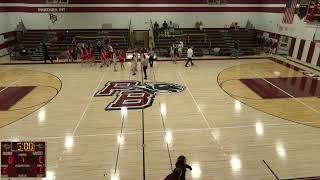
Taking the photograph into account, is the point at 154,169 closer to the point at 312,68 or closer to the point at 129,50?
the point at 312,68

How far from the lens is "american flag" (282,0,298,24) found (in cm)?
2151

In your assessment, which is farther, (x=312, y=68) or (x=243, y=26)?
(x=243, y=26)

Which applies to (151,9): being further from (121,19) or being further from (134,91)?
(134,91)

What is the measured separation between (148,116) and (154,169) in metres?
3.79

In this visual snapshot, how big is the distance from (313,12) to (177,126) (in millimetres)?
14083

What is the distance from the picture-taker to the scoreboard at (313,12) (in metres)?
18.7

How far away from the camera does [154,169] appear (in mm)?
7504

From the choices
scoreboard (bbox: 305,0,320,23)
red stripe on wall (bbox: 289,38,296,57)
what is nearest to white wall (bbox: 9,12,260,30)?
red stripe on wall (bbox: 289,38,296,57)

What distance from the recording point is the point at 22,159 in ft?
18.0

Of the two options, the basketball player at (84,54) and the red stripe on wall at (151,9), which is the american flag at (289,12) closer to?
the red stripe on wall at (151,9)

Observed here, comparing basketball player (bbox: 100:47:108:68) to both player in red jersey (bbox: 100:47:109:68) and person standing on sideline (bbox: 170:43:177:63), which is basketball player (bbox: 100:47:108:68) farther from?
person standing on sideline (bbox: 170:43:177:63)

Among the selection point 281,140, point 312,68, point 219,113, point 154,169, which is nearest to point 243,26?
point 312,68

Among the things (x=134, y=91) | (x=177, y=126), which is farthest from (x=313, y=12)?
(x=177, y=126)

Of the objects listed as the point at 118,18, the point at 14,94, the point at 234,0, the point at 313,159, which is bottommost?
the point at 14,94
